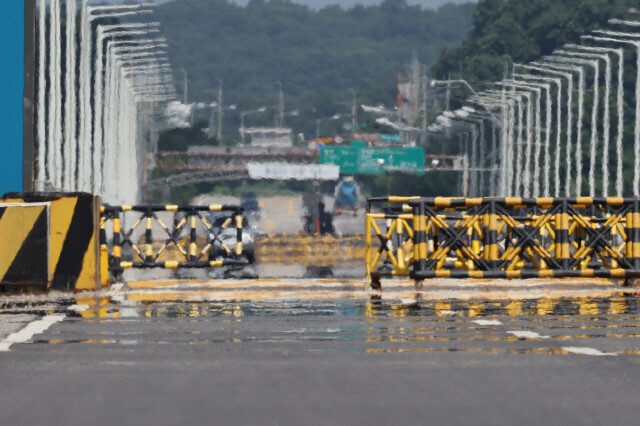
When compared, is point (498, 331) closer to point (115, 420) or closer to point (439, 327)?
point (439, 327)

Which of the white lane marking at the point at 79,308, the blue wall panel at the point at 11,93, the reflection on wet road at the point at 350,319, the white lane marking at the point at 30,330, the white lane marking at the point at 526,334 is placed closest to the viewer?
the reflection on wet road at the point at 350,319

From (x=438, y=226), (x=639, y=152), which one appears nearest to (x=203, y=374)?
(x=438, y=226)

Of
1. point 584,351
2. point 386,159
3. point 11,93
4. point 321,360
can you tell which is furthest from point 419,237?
point 386,159

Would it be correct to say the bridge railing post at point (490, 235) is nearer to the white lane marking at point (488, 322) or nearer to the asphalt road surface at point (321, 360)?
the asphalt road surface at point (321, 360)

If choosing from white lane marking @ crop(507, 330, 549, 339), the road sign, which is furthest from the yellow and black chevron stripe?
the road sign

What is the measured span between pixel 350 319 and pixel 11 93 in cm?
1440

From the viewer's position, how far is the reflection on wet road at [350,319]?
12273mm

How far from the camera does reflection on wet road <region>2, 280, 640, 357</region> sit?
40.3ft

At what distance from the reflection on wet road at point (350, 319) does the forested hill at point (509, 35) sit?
13909 cm

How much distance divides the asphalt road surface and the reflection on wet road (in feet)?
0.07

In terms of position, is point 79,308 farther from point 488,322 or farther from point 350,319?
point 488,322

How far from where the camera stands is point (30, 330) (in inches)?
543

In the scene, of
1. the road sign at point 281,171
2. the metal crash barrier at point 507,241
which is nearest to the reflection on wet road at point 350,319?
the metal crash barrier at point 507,241

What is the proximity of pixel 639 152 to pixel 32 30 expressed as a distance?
50891 millimetres
